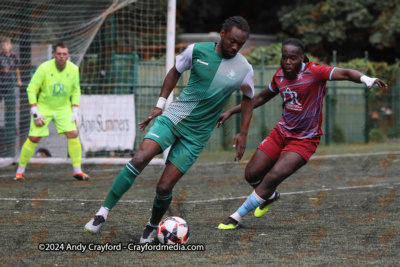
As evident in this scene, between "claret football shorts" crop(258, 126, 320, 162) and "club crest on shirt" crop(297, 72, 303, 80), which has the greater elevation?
"club crest on shirt" crop(297, 72, 303, 80)

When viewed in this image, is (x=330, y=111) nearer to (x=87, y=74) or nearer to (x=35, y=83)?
(x=87, y=74)

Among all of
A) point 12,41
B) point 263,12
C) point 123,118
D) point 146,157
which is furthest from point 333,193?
point 263,12

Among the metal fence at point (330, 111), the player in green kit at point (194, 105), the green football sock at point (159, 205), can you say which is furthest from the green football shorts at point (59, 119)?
the green football sock at point (159, 205)

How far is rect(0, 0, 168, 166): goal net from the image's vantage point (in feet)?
43.3

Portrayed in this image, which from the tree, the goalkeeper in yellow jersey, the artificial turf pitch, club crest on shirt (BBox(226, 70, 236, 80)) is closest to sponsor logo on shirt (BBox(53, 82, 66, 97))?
the goalkeeper in yellow jersey

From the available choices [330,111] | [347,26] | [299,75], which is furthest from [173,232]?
[347,26]

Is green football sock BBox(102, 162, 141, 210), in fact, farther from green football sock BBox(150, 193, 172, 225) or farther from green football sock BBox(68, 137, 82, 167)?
green football sock BBox(68, 137, 82, 167)

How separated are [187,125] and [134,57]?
9459 mm

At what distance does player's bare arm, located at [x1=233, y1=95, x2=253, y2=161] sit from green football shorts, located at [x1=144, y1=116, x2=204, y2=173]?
15.5 inches

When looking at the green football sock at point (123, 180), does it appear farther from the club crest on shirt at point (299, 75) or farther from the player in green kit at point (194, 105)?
the club crest on shirt at point (299, 75)

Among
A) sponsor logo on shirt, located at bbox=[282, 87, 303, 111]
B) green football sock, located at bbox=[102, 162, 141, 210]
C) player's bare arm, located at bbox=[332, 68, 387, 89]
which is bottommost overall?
green football sock, located at bbox=[102, 162, 141, 210]

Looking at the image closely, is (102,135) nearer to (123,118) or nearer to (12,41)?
(123,118)

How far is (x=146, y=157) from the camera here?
5.97 meters

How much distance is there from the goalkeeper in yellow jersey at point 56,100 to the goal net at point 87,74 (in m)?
2.10
